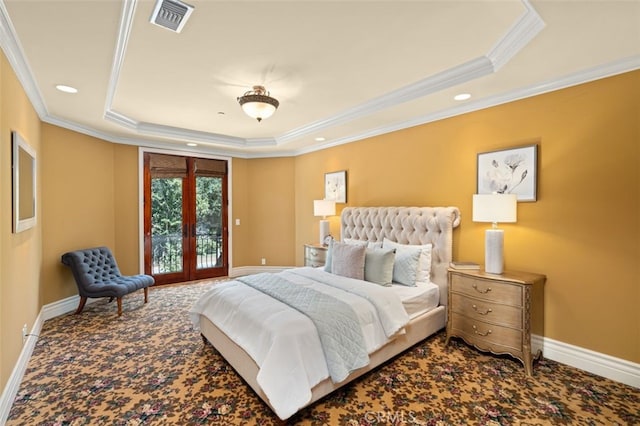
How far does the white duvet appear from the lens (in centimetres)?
192

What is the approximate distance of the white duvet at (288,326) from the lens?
6.29 feet

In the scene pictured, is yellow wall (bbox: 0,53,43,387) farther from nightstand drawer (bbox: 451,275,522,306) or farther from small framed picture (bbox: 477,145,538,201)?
small framed picture (bbox: 477,145,538,201)

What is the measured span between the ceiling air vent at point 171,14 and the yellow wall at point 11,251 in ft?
3.86

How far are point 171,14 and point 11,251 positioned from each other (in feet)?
7.41

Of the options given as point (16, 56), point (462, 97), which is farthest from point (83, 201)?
point (462, 97)

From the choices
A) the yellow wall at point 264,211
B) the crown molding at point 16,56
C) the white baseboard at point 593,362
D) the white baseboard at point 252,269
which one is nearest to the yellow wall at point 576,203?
the white baseboard at point 593,362

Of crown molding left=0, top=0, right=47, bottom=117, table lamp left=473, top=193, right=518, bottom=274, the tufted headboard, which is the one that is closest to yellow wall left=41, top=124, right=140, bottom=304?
crown molding left=0, top=0, right=47, bottom=117

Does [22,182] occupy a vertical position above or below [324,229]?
above

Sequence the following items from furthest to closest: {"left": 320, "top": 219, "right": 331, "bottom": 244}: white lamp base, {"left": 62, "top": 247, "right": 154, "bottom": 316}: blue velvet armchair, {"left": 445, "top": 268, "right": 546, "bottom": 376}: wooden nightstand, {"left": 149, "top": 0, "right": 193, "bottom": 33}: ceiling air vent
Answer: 1. {"left": 320, "top": 219, "right": 331, "bottom": 244}: white lamp base
2. {"left": 62, "top": 247, "right": 154, "bottom": 316}: blue velvet armchair
3. {"left": 445, "top": 268, "right": 546, "bottom": 376}: wooden nightstand
4. {"left": 149, "top": 0, "right": 193, "bottom": 33}: ceiling air vent

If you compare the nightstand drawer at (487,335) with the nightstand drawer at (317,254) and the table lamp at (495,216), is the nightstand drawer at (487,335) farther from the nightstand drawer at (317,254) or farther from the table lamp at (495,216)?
the nightstand drawer at (317,254)

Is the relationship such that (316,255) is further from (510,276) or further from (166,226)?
(166,226)

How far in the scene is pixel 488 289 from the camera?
2.77 meters

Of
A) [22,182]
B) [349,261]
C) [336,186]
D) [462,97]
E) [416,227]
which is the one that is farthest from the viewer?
[336,186]

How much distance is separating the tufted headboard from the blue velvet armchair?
125 inches
